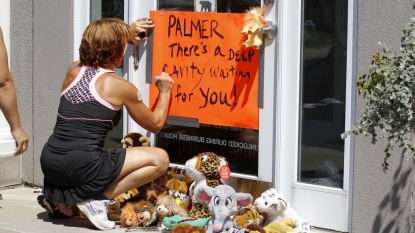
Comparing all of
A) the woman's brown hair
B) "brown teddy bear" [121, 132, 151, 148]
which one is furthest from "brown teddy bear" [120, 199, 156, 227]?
the woman's brown hair

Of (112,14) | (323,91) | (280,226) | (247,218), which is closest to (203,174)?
(247,218)

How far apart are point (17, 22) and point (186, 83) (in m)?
2.01

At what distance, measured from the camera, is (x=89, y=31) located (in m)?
5.36

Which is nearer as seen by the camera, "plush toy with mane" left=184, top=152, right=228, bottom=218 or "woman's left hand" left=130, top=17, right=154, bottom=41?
"plush toy with mane" left=184, top=152, right=228, bottom=218

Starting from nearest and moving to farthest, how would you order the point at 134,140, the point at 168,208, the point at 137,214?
the point at 168,208, the point at 137,214, the point at 134,140

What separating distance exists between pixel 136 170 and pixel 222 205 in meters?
0.79

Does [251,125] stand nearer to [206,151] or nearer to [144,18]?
[206,151]

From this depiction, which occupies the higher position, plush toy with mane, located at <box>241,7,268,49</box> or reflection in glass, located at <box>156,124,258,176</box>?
plush toy with mane, located at <box>241,7,268,49</box>

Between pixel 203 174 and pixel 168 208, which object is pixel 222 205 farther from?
pixel 168 208

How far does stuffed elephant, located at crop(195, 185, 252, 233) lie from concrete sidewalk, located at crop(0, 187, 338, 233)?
654 millimetres

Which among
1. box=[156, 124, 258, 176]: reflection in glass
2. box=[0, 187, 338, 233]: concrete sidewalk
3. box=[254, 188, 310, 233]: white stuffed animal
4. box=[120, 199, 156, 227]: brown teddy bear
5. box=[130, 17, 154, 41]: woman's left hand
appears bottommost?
box=[0, 187, 338, 233]: concrete sidewalk

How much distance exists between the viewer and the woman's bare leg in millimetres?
5426

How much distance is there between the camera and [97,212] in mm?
5426

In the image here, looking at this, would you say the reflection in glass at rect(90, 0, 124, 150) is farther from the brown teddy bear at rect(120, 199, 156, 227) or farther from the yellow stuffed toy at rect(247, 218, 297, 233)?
the yellow stuffed toy at rect(247, 218, 297, 233)
